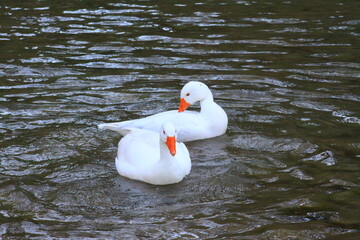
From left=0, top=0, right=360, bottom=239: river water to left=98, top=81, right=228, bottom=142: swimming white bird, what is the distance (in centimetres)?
21

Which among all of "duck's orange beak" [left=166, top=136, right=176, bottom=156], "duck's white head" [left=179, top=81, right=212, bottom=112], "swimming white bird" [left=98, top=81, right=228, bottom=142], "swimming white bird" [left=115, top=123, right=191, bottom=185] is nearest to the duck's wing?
"swimming white bird" [left=98, top=81, right=228, bottom=142]

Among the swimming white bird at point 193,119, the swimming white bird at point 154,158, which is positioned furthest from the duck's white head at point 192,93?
the swimming white bird at point 154,158

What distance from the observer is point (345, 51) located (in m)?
11.3

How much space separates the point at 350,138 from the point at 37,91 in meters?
4.36

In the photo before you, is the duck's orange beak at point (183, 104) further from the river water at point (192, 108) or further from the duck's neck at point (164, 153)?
the duck's neck at point (164, 153)

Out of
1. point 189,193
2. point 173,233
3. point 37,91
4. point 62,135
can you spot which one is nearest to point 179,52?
point 37,91

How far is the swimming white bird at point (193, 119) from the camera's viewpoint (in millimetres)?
8453

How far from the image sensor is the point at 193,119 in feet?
28.4

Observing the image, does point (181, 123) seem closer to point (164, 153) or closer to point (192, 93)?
point (192, 93)

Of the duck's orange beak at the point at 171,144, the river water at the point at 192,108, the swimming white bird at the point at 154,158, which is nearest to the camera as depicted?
the river water at the point at 192,108

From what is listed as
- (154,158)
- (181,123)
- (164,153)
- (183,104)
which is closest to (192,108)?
(183,104)

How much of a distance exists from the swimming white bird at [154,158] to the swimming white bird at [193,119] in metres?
0.65

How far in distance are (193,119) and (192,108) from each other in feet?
4.87

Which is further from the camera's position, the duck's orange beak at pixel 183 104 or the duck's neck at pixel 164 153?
the duck's orange beak at pixel 183 104
